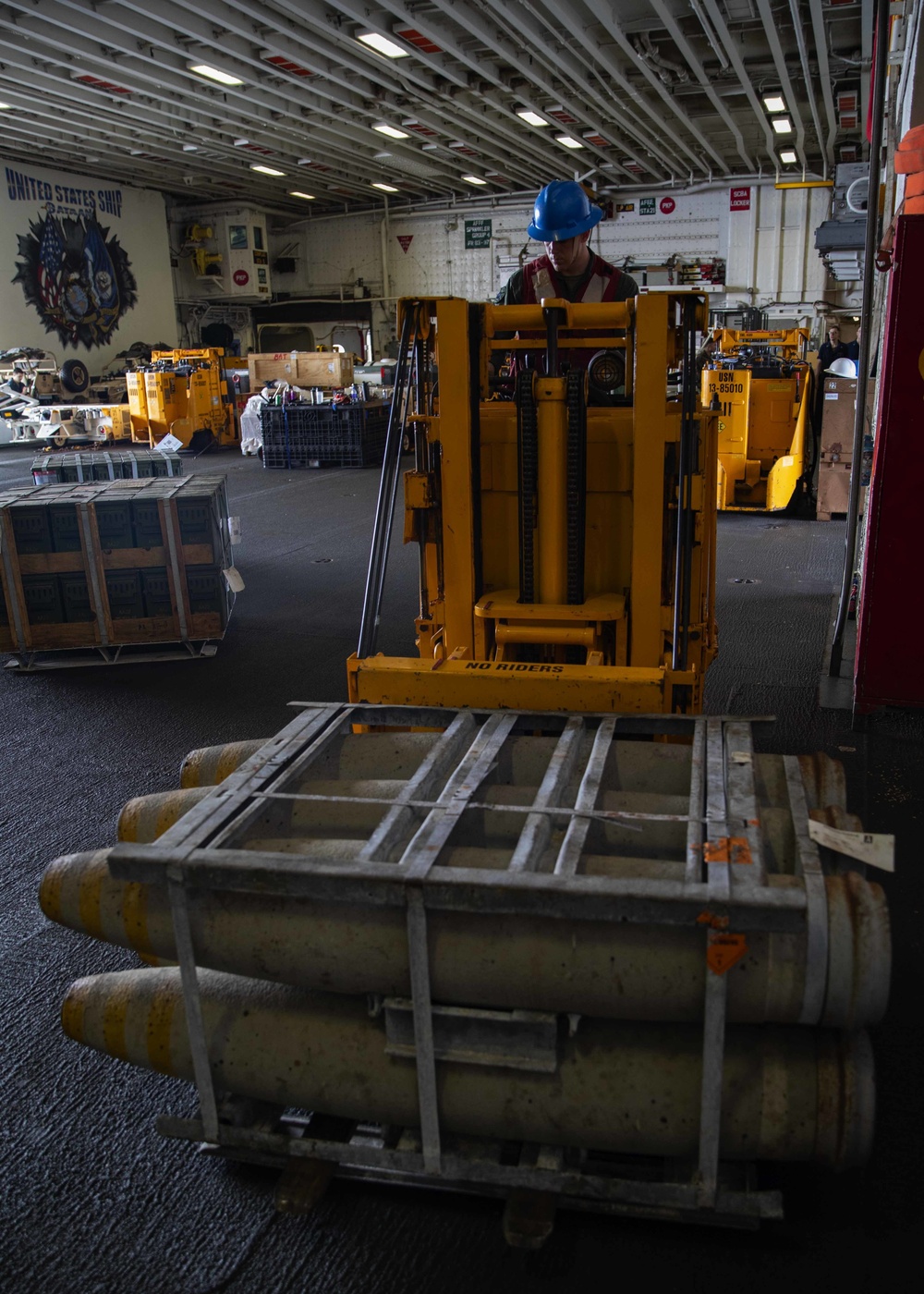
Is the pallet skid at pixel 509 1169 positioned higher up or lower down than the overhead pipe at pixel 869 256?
lower down

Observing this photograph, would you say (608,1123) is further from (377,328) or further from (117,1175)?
(377,328)

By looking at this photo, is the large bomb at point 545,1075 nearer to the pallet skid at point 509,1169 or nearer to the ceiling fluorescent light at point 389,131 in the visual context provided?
the pallet skid at point 509,1169

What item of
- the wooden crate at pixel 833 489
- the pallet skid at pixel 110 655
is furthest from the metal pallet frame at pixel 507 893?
the wooden crate at pixel 833 489

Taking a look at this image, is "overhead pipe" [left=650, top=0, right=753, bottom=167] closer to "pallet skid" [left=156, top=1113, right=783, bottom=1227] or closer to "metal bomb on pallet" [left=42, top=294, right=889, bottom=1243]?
"metal bomb on pallet" [left=42, top=294, right=889, bottom=1243]

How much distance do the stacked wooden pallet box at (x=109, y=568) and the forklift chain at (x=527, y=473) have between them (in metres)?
3.33

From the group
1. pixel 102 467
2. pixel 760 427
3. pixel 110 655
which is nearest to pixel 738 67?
pixel 760 427

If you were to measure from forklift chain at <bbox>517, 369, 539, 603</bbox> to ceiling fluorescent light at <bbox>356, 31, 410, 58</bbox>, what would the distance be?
469 inches

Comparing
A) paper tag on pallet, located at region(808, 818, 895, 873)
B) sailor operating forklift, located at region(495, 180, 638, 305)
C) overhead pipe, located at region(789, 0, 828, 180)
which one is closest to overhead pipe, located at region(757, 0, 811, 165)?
overhead pipe, located at region(789, 0, 828, 180)

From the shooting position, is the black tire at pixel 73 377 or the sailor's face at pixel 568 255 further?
the black tire at pixel 73 377

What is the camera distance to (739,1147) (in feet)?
6.85

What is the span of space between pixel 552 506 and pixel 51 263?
23.8 metres

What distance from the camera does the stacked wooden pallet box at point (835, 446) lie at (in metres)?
10.6

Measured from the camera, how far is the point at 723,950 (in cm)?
194

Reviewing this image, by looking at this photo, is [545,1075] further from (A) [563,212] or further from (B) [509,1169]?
(A) [563,212]
